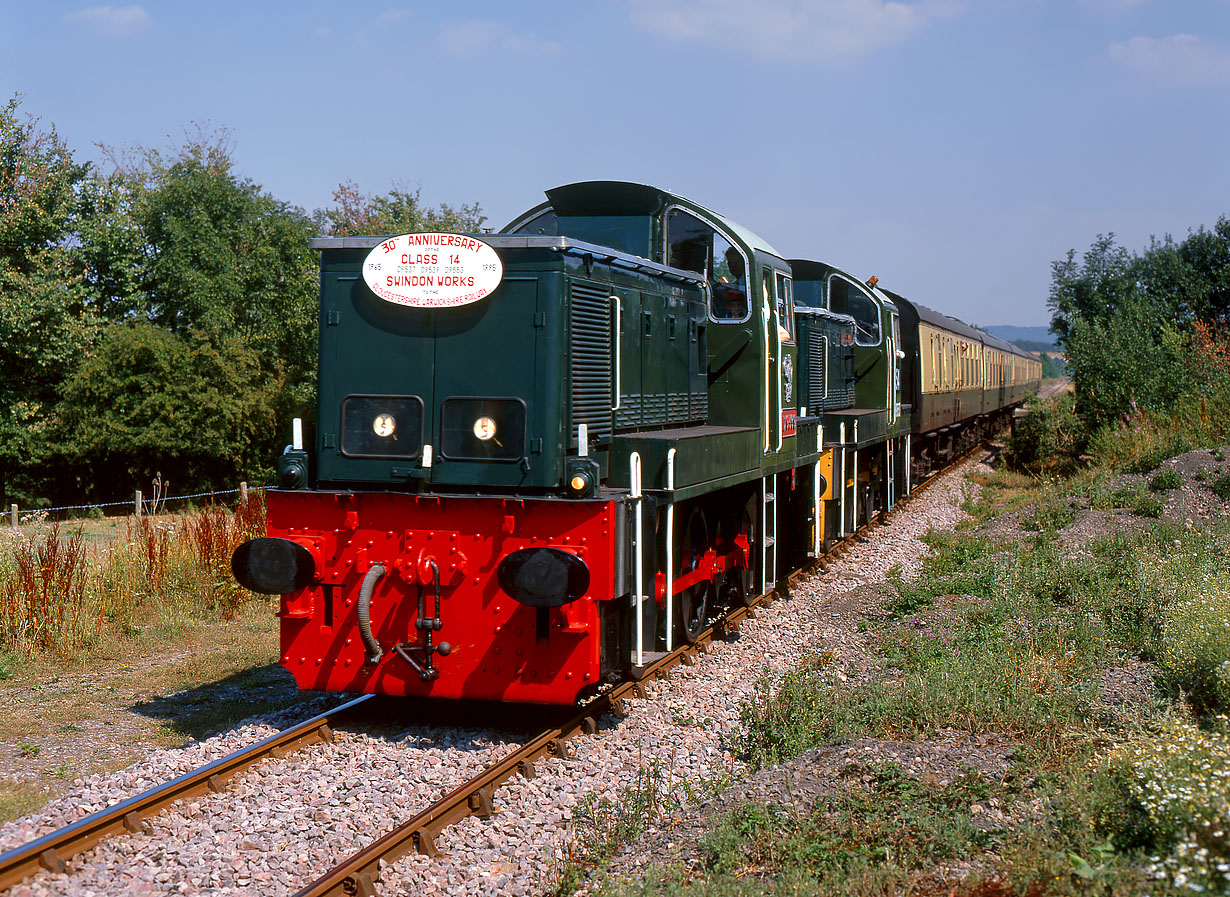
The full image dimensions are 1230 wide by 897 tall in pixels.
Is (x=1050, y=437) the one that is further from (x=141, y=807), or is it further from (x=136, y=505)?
(x=141, y=807)

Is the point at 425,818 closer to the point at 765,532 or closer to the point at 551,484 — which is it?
the point at 551,484

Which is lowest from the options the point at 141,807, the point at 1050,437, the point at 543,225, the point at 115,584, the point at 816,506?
the point at 141,807

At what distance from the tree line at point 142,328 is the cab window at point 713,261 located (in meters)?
17.6

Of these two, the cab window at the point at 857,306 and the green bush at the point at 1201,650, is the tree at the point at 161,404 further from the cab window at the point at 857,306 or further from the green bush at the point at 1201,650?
the green bush at the point at 1201,650

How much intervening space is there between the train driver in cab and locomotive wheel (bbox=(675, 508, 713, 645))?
6.61 ft

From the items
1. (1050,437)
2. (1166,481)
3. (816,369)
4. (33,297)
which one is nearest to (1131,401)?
(1050,437)

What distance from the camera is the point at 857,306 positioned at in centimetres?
1698

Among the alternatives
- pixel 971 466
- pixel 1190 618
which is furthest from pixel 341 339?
pixel 971 466

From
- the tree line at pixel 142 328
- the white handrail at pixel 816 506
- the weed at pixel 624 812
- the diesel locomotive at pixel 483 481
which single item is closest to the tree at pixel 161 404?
the tree line at pixel 142 328

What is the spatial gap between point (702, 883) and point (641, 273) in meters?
4.80

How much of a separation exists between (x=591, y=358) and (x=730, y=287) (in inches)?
109

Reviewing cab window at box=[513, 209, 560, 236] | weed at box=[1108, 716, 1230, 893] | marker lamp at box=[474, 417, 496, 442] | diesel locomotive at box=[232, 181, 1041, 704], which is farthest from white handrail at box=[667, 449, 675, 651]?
weed at box=[1108, 716, 1230, 893]

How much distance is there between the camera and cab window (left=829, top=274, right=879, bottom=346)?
54.2 feet

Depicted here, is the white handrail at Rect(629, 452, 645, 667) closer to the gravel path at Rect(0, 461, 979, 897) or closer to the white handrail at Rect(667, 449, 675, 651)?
the white handrail at Rect(667, 449, 675, 651)
